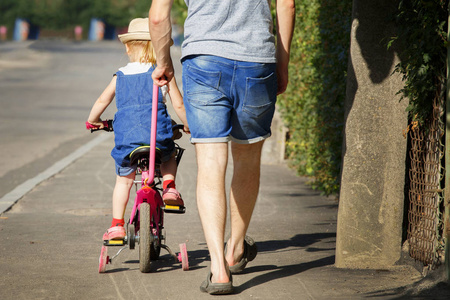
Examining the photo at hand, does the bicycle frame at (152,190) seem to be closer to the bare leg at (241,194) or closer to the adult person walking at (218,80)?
the adult person walking at (218,80)

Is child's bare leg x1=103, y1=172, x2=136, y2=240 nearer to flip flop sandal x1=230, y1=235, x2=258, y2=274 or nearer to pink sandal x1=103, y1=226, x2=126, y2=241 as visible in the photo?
pink sandal x1=103, y1=226, x2=126, y2=241

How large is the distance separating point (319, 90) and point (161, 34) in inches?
152

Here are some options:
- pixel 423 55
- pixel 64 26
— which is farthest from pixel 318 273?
pixel 64 26

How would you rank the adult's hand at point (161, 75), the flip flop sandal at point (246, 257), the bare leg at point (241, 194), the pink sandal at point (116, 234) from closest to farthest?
the adult's hand at point (161, 75), the bare leg at point (241, 194), the flip flop sandal at point (246, 257), the pink sandal at point (116, 234)

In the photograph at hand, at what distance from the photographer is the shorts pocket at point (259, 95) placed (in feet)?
13.5

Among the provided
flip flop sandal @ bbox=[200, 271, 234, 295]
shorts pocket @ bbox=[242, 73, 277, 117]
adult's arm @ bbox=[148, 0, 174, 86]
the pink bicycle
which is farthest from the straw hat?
flip flop sandal @ bbox=[200, 271, 234, 295]

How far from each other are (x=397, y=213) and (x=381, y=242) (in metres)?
0.21

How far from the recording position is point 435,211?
→ 13.9ft

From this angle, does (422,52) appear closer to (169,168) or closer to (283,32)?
(283,32)

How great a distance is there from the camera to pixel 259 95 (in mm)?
4145

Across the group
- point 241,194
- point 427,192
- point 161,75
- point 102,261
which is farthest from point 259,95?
point 102,261

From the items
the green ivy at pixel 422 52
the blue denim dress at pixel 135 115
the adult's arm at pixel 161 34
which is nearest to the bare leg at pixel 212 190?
the adult's arm at pixel 161 34

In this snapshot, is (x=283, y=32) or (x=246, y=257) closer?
(x=283, y=32)

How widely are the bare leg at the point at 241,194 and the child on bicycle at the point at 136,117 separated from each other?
44cm
